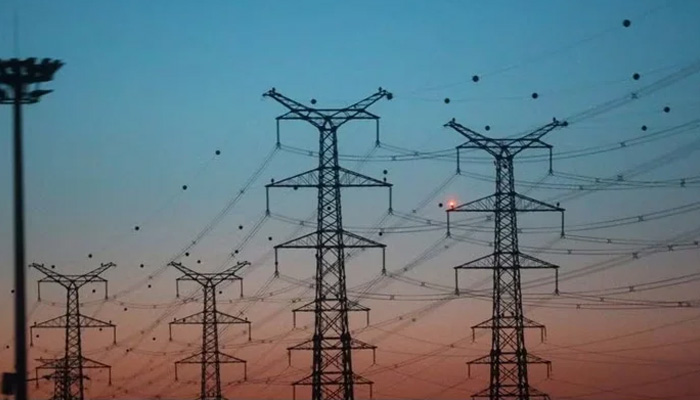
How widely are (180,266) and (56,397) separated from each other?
2320cm

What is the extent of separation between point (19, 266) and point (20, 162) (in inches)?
123

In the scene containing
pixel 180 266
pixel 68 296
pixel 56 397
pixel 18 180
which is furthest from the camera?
pixel 56 397

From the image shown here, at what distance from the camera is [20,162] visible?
149 feet

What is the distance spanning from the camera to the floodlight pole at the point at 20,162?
4344cm

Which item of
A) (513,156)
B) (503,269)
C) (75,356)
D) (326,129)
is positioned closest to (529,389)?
(503,269)

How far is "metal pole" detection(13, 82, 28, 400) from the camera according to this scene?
43250 millimetres

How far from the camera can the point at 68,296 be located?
98.4m

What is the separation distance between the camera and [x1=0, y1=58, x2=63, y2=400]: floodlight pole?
1710 inches

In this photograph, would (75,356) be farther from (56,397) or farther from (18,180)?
(18,180)

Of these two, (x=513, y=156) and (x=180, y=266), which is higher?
(x=513, y=156)

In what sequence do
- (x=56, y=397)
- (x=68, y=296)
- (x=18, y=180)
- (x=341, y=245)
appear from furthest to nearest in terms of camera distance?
(x=56, y=397) < (x=68, y=296) < (x=341, y=245) < (x=18, y=180)

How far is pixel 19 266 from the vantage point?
44.4m

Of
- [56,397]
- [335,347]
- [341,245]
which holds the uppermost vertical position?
[341,245]

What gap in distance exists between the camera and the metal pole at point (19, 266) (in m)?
43.2
